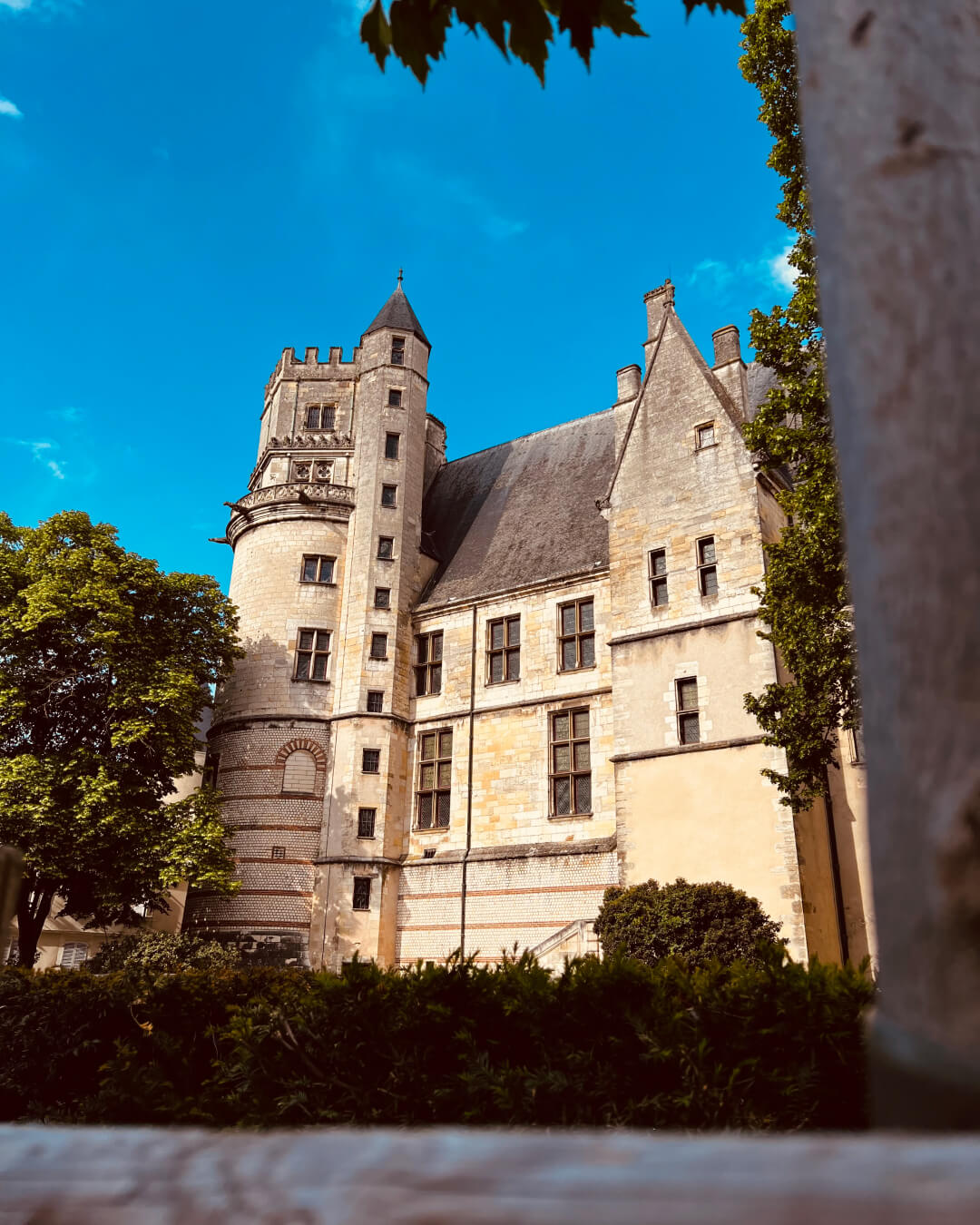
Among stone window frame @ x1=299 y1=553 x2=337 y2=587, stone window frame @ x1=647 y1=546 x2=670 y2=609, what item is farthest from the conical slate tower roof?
stone window frame @ x1=647 y1=546 x2=670 y2=609

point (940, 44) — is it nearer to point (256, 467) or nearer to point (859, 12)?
point (859, 12)

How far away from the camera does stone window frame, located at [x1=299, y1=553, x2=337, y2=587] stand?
2792 centimetres

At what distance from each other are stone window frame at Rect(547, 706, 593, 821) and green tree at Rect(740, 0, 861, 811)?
9.59 m

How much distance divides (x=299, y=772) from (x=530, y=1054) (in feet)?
70.2

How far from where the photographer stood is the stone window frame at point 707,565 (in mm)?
21812

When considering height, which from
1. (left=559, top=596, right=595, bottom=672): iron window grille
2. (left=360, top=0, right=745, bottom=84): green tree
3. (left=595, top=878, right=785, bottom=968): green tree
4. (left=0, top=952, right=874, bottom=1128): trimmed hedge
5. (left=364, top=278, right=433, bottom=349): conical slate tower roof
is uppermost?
(left=364, top=278, right=433, bottom=349): conical slate tower roof

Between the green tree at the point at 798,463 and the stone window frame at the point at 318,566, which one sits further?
the stone window frame at the point at 318,566

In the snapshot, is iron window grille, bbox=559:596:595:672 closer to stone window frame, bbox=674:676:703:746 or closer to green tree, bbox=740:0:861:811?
stone window frame, bbox=674:676:703:746

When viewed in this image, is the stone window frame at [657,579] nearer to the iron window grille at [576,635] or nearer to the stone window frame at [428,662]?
the iron window grille at [576,635]

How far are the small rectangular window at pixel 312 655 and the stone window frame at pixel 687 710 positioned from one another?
34.7 ft

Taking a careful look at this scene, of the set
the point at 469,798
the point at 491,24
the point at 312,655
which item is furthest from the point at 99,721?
the point at 491,24

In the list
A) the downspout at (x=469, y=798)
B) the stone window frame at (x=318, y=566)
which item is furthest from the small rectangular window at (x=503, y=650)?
the stone window frame at (x=318, y=566)

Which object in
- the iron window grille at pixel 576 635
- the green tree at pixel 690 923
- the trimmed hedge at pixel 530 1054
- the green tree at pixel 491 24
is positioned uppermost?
the iron window grille at pixel 576 635

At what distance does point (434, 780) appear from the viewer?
25.7 meters
